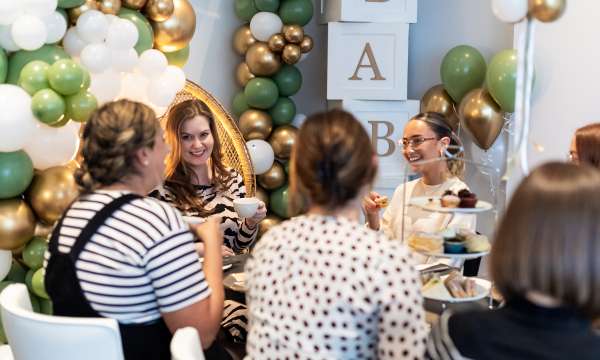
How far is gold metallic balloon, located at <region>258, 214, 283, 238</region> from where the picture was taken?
12.2 ft

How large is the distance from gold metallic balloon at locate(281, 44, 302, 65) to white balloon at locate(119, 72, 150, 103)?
0.93 meters

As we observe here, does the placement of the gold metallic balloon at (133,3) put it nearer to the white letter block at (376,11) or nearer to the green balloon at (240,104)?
the green balloon at (240,104)

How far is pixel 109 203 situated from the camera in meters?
1.53

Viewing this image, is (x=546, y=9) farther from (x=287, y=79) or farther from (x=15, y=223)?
(x=287, y=79)

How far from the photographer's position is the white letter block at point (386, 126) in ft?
12.1

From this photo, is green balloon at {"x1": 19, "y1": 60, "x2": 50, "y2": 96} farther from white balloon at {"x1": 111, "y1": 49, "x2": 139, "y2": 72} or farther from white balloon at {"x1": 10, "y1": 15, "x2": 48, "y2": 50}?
white balloon at {"x1": 111, "y1": 49, "x2": 139, "y2": 72}

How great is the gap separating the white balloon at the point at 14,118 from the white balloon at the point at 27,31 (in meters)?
0.16

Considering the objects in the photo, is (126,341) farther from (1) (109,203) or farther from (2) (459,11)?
(2) (459,11)

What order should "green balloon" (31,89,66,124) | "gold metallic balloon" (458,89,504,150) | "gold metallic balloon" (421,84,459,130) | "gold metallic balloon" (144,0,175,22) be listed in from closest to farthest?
"green balloon" (31,89,66,124)
"gold metallic balloon" (144,0,175,22)
"gold metallic balloon" (458,89,504,150)
"gold metallic balloon" (421,84,459,130)

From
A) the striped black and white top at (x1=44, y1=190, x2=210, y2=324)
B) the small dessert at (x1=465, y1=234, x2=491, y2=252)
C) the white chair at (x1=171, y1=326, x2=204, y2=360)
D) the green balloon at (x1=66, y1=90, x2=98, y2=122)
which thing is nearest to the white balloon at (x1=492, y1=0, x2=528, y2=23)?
the small dessert at (x1=465, y1=234, x2=491, y2=252)

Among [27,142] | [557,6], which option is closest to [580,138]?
[557,6]

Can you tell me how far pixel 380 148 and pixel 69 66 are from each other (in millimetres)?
1807

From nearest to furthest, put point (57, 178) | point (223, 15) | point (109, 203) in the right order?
point (109, 203), point (57, 178), point (223, 15)

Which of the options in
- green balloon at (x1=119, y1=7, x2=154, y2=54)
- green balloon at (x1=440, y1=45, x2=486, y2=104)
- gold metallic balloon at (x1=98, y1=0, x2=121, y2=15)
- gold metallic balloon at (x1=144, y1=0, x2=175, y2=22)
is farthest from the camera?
green balloon at (x1=440, y1=45, x2=486, y2=104)
